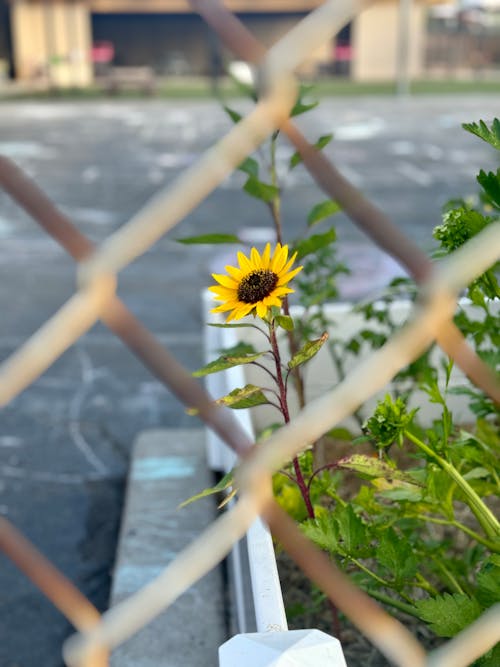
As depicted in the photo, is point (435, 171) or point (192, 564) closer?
point (192, 564)

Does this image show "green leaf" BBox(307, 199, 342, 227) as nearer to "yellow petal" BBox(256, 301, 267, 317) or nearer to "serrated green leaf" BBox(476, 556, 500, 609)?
"yellow petal" BBox(256, 301, 267, 317)

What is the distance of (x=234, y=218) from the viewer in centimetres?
691

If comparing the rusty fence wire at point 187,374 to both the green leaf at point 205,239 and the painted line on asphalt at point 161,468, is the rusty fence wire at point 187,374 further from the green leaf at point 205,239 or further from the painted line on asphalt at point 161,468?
the painted line on asphalt at point 161,468

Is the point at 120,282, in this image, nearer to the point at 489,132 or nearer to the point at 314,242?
the point at 314,242

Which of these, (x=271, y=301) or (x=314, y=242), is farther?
(x=314, y=242)

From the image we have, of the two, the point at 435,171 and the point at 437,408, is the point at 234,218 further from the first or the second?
the point at 437,408

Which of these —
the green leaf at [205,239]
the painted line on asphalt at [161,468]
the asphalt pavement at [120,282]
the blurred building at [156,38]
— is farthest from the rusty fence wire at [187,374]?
the blurred building at [156,38]

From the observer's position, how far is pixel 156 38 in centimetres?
2892

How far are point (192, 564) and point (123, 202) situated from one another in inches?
279

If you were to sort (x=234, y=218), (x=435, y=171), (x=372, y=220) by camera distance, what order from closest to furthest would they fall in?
1. (x=372, y=220)
2. (x=234, y=218)
3. (x=435, y=171)

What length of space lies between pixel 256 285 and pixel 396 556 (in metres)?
0.47

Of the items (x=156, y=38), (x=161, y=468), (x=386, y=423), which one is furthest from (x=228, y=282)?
(x=156, y=38)

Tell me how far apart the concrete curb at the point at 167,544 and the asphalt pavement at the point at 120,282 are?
0.16 metres

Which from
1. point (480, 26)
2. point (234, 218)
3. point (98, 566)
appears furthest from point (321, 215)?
point (480, 26)
